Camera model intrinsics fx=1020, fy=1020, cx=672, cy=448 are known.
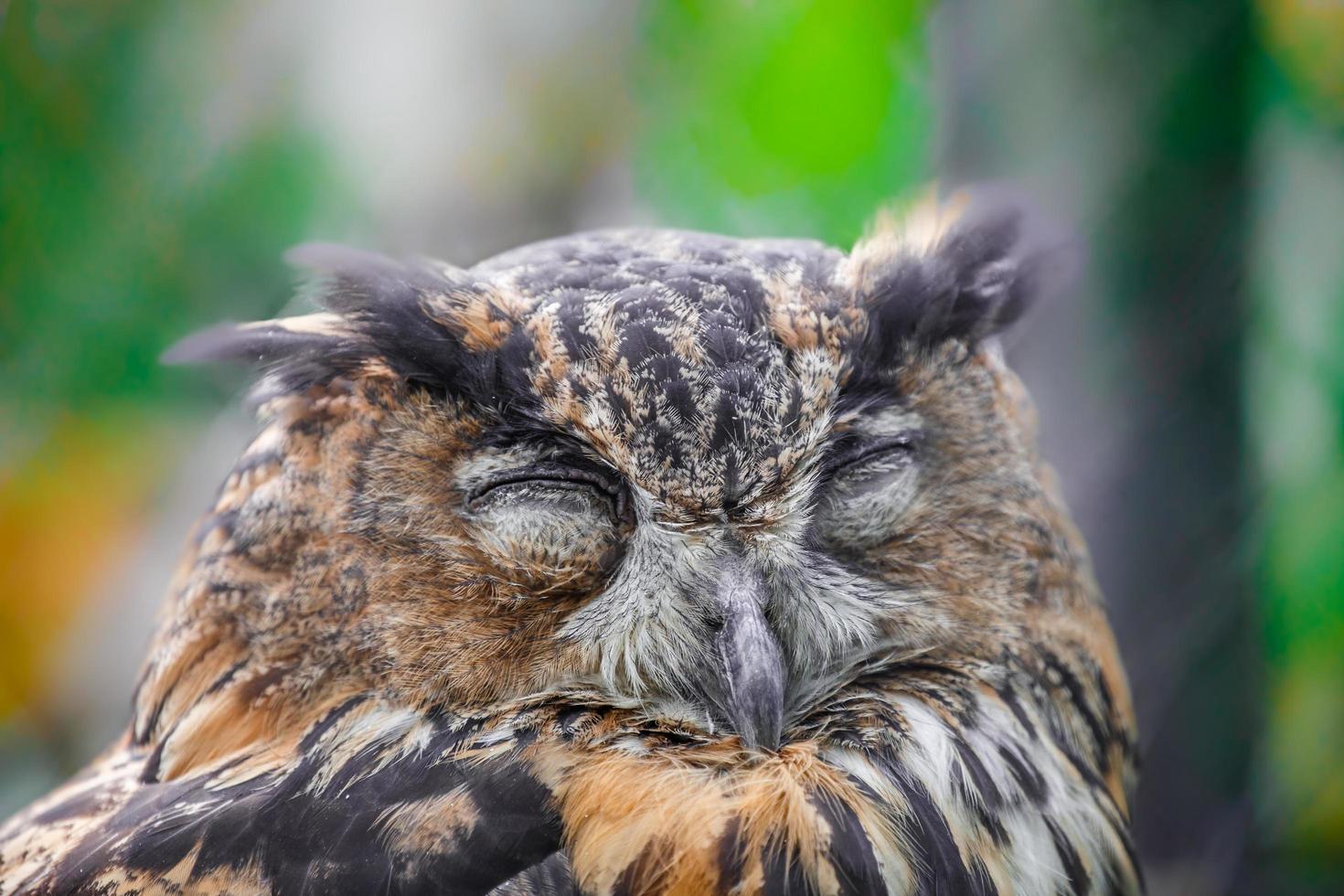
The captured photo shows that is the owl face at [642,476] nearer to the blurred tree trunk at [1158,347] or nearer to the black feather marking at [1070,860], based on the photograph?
the black feather marking at [1070,860]

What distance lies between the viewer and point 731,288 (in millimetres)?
844

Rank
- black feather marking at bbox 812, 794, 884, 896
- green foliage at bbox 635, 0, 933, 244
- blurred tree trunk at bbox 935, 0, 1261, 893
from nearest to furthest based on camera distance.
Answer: black feather marking at bbox 812, 794, 884, 896 < blurred tree trunk at bbox 935, 0, 1261, 893 < green foliage at bbox 635, 0, 933, 244

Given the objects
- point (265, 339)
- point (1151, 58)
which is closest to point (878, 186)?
point (1151, 58)

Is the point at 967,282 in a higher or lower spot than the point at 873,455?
higher

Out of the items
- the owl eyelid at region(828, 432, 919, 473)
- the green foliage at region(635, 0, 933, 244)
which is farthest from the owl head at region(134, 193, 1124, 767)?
the green foliage at region(635, 0, 933, 244)

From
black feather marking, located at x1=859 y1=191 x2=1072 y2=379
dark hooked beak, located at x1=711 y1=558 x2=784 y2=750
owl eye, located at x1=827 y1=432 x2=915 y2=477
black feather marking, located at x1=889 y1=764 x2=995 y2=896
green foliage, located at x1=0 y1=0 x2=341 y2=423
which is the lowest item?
black feather marking, located at x1=889 y1=764 x2=995 y2=896

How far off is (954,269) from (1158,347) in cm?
74

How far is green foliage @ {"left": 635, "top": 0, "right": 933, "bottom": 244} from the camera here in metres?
1.91

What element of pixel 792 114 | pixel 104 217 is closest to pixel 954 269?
pixel 792 114

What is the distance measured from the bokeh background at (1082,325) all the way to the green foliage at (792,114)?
0.30 feet

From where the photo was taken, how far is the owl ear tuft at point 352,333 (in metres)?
0.87

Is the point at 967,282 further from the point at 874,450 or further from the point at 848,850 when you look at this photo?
the point at 848,850

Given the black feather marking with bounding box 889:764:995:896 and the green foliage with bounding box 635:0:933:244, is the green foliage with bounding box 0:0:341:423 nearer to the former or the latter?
the green foliage with bounding box 635:0:933:244

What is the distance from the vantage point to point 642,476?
809mm
